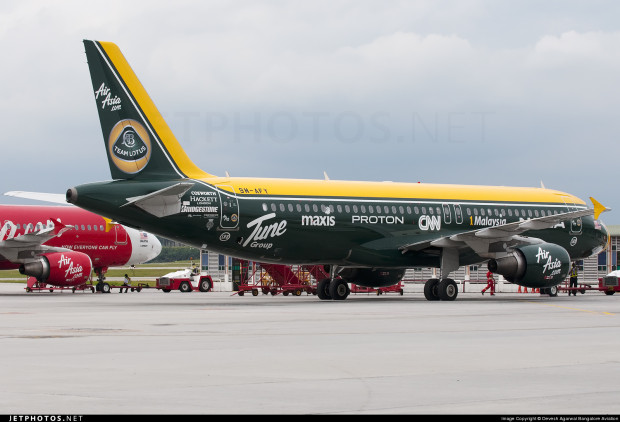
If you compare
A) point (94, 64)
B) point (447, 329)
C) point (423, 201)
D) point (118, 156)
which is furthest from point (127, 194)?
point (447, 329)

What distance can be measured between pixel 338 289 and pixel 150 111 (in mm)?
11060

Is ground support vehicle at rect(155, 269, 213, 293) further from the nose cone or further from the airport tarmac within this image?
the airport tarmac

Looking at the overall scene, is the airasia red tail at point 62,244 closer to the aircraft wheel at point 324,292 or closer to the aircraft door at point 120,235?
the aircraft door at point 120,235

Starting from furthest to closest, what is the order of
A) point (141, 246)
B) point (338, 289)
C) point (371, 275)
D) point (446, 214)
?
point (141, 246)
point (371, 275)
point (338, 289)
point (446, 214)

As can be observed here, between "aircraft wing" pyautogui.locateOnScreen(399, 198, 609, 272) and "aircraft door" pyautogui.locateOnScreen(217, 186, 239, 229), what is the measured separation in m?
7.18

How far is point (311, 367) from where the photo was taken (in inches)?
477

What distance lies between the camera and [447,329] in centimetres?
1888

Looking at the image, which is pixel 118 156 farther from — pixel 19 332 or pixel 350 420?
pixel 350 420

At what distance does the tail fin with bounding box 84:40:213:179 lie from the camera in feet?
100

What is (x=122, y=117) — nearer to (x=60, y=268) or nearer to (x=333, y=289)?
(x=333, y=289)

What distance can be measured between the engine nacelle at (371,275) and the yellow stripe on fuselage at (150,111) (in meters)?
9.44

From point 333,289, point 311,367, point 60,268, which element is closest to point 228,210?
point 333,289

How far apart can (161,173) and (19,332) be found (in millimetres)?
13616

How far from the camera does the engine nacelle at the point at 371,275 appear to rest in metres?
39.0
